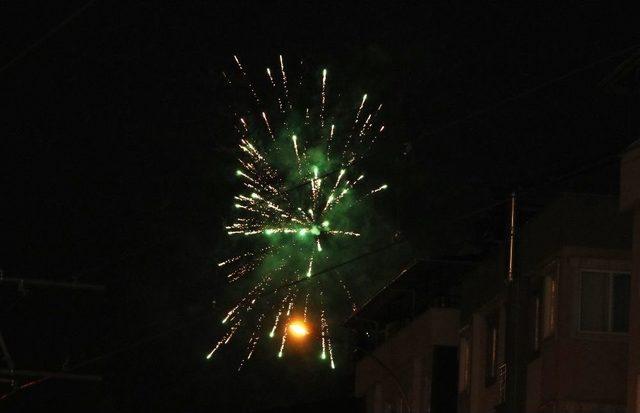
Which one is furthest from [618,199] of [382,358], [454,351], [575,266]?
[382,358]

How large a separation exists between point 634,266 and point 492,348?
8.67 m

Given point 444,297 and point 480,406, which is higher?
point 444,297

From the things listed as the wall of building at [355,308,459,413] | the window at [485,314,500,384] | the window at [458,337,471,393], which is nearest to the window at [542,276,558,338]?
the window at [485,314,500,384]

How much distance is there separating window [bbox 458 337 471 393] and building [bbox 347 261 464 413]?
1.52 meters

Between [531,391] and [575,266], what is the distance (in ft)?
9.99

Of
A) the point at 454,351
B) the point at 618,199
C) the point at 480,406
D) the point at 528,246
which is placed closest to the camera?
the point at 618,199

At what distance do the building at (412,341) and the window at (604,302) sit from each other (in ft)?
21.2

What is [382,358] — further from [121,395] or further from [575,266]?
[121,395]

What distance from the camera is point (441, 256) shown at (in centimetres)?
4500

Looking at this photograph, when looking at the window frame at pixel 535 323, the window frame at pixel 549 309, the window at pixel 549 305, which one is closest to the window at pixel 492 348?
the window frame at pixel 535 323

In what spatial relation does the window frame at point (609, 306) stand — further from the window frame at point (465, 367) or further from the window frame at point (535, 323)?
the window frame at point (465, 367)

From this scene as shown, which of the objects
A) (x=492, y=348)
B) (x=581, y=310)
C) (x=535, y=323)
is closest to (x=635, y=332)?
(x=581, y=310)

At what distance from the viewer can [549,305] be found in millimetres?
33125

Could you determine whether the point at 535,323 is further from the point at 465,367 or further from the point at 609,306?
the point at 465,367
